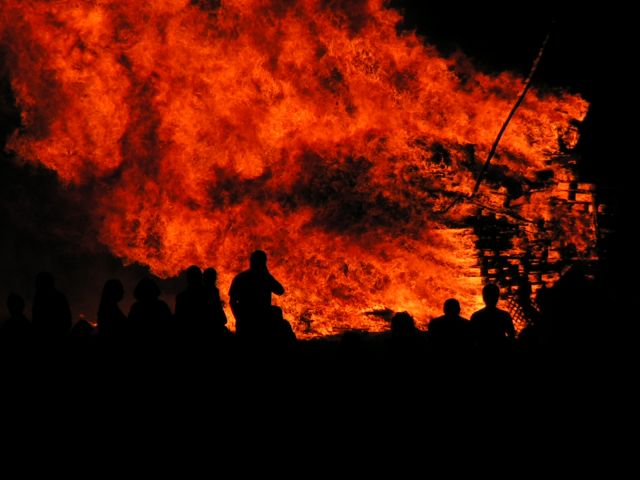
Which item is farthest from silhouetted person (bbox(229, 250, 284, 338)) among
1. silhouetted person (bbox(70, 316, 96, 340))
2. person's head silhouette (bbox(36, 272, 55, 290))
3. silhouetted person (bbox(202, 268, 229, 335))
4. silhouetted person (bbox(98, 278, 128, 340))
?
person's head silhouette (bbox(36, 272, 55, 290))

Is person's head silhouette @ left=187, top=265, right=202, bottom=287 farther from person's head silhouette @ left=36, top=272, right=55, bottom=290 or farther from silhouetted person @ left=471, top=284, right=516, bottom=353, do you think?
silhouetted person @ left=471, top=284, right=516, bottom=353

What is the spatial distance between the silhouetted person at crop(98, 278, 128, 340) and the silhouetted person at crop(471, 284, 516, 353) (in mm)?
3661

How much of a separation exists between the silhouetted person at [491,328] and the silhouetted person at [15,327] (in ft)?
15.1

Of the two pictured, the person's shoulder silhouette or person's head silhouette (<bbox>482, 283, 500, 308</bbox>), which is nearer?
person's head silhouette (<bbox>482, 283, 500, 308</bbox>)

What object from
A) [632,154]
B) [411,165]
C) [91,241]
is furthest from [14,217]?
[632,154]

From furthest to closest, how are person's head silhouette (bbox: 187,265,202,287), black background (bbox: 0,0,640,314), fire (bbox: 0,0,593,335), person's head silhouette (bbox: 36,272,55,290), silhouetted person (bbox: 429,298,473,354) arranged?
fire (bbox: 0,0,593,335) < black background (bbox: 0,0,640,314) < person's head silhouette (bbox: 187,265,202,287) < person's head silhouette (bbox: 36,272,55,290) < silhouetted person (bbox: 429,298,473,354)

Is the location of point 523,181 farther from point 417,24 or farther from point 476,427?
point 476,427

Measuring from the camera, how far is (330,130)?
8.52 meters

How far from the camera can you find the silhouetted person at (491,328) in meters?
5.35

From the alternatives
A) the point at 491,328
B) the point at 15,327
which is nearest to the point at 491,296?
the point at 491,328

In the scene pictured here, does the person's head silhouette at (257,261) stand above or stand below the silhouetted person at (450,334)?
above

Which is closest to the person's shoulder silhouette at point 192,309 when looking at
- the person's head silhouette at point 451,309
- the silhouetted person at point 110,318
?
the silhouetted person at point 110,318

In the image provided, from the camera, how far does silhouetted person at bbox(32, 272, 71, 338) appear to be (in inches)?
216

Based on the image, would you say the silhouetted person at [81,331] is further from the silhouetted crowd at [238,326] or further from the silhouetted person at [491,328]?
the silhouetted person at [491,328]
